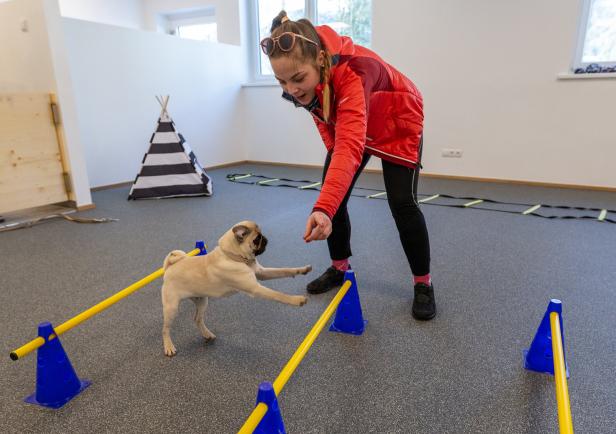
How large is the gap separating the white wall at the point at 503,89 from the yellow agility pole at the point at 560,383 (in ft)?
11.9

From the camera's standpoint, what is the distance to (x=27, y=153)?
3256mm

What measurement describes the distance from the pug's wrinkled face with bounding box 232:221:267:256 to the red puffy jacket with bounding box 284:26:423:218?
32 centimetres

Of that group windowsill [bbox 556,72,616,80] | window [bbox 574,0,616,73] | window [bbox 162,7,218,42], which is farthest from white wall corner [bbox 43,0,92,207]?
window [bbox 574,0,616,73]

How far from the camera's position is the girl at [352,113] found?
116 cm

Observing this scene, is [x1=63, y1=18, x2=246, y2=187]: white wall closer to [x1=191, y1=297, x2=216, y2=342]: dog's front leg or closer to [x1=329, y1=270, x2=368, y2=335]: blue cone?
[x1=191, y1=297, x2=216, y2=342]: dog's front leg

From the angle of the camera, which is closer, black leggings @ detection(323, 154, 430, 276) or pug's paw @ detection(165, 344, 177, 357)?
pug's paw @ detection(165, 344, 177, 357)

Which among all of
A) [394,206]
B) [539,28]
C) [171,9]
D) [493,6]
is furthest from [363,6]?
[394,206]

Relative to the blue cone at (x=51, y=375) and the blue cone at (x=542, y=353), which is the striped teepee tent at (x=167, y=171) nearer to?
the blue cone at (x=51, y=375)

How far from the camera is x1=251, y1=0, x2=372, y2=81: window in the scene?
5.11 metres

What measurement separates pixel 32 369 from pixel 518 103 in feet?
15.2

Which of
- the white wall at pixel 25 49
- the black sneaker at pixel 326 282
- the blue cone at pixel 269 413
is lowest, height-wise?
the black sneaker at pixel 326 282

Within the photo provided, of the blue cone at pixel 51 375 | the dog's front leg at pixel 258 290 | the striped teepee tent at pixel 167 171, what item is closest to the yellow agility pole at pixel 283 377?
Result: the dog's front leg at pixel 258 290

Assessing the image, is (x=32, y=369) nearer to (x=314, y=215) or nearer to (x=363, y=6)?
(x=314, y=215)

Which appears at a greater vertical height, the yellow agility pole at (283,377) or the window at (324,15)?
the window at (324,15)
